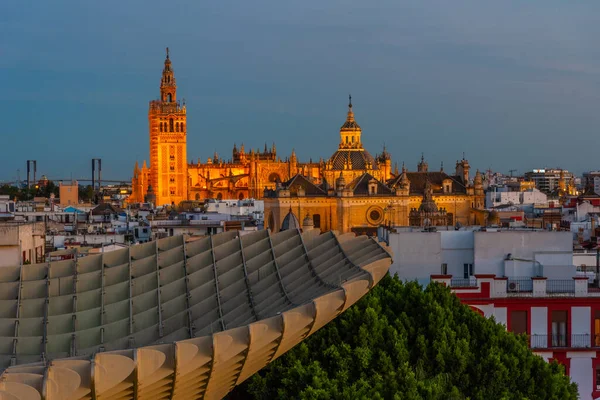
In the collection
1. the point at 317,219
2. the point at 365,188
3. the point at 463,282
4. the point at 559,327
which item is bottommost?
the point at 559,327

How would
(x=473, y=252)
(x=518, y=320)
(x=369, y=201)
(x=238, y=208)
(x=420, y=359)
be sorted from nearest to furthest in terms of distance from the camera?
(x=420, y=359) < (x=518, y=320) < (x=473, y=252) < (x=369, y=201) < (x=238, y=208)

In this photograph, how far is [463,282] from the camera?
32.8 metres

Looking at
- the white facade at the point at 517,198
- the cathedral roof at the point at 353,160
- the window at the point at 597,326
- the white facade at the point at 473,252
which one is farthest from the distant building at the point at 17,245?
the white facade at the point at 517,198

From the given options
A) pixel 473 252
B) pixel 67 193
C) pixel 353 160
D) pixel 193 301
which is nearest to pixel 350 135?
pixel 353 160

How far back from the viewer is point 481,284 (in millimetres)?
31641

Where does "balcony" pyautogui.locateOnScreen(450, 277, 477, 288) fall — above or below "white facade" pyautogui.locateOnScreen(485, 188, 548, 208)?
below

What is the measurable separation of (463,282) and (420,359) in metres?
9.61

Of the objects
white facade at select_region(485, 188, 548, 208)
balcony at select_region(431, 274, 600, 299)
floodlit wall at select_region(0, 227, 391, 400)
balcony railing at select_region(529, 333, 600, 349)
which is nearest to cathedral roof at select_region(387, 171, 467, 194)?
white facade at select_region(485, 188, 548, 208)

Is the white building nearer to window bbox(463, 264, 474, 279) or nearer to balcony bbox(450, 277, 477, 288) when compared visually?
window bbox(463, 264, 474, 279)

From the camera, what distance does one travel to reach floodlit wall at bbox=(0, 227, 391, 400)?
1739cm

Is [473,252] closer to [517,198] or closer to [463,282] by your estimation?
[463,282]

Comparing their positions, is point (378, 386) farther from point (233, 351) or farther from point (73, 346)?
point (73, 346)

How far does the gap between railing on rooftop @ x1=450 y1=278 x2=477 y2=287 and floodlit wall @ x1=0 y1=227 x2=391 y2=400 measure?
21.3 feet

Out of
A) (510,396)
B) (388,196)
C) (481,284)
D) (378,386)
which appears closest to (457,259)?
(481,284)
